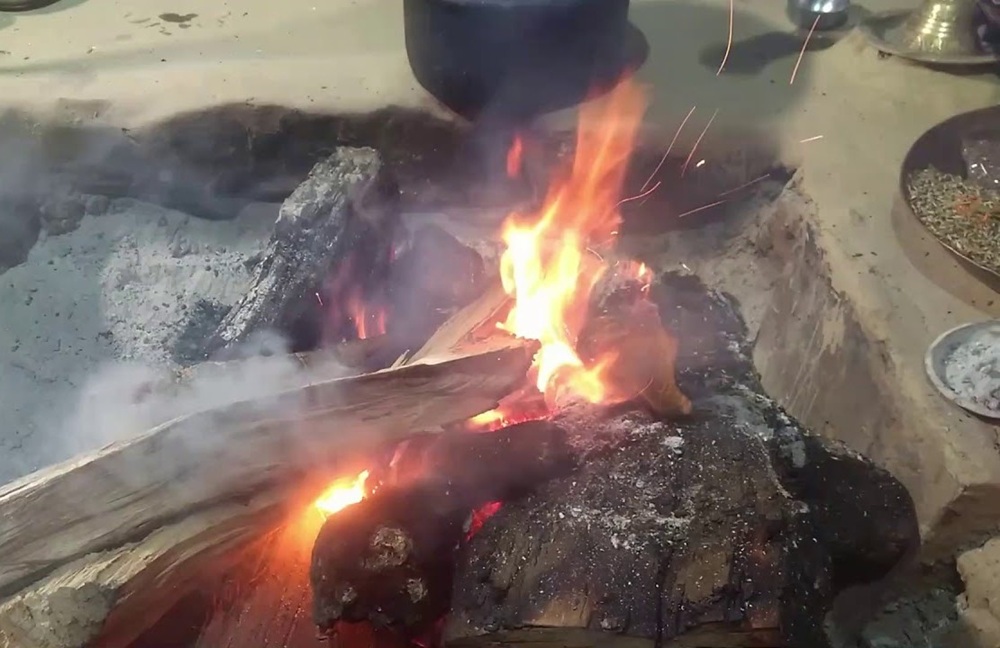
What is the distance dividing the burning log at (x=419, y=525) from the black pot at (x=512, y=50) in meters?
0.76

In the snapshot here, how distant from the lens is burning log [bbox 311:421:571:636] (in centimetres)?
123

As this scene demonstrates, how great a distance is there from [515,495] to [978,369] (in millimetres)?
728

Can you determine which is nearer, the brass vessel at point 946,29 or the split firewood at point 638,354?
the split firewood at point 638,354

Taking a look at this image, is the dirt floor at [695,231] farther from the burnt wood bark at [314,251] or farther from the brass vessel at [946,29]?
the burnt wood bark at [314,251]

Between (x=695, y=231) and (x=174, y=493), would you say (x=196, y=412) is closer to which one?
(x=174, y=493)

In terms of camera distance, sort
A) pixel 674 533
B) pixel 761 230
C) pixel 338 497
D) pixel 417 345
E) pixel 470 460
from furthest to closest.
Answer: pixel 761 230 → pixel 417 345 → pixel 338 497 → pixel 470 460 → pixel 674 533

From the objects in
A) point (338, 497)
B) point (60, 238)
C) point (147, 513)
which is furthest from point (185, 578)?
point (60, 238)

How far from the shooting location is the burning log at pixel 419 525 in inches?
48.4

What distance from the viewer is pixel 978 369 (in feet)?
4.53

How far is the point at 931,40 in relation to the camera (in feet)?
6.82

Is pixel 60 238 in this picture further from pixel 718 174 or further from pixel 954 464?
pixel 954 464

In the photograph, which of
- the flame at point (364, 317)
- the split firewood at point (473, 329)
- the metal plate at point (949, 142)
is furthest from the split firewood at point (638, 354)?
the metal plate at point (949, 142)

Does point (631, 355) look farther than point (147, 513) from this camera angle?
Yes

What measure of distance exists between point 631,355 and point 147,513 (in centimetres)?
79
